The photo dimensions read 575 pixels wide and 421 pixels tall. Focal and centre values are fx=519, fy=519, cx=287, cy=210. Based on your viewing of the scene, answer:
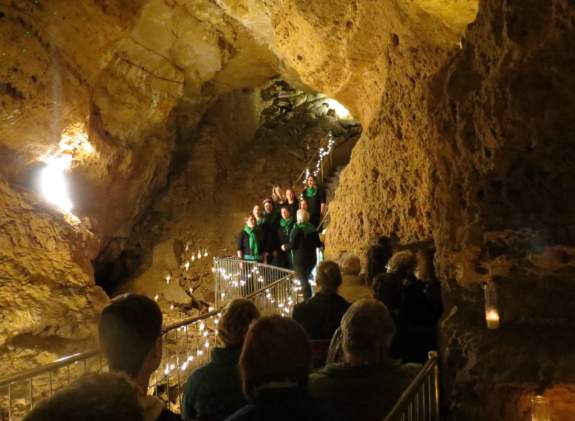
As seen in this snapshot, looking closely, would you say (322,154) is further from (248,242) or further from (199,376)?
(199,376)

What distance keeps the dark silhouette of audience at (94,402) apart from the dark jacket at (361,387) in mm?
1203

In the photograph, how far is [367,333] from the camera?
9.05 feet

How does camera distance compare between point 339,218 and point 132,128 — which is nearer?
point 339,218

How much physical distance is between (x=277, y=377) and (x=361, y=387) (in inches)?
31.4

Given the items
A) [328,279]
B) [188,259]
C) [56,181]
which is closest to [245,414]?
[328,279]

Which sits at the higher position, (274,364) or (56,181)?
(56,181)

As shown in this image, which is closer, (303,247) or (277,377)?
(277,377)

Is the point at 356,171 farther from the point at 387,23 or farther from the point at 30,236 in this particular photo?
the point at 30,236

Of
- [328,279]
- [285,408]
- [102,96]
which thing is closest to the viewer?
[285,408]

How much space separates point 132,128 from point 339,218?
255 inches

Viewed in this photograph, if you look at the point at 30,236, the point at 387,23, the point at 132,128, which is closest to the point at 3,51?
the point at 30,236

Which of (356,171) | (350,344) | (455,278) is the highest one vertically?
(356,171)

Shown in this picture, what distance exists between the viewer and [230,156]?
18.9 m

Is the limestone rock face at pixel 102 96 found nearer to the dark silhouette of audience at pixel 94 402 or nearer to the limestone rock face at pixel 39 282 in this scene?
the limestone rock face at pixel 39 282
